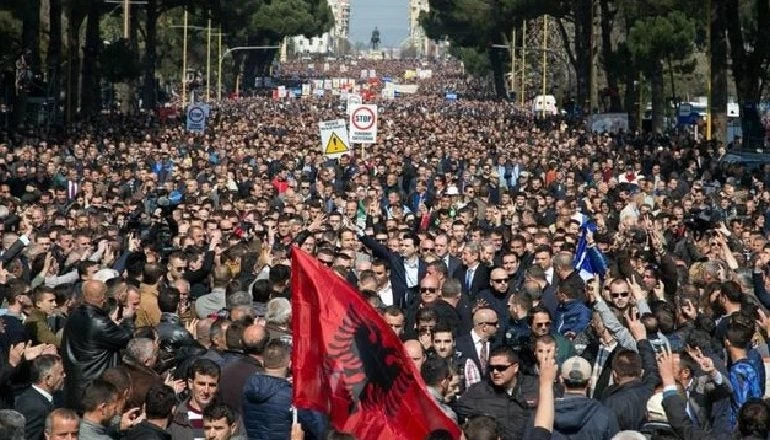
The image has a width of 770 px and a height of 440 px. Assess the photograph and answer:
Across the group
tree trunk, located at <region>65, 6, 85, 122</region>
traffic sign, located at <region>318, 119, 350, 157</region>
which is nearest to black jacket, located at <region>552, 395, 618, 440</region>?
traffic sign, located at <region>318, 119, 350, 157</region>

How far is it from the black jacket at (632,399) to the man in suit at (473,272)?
5645mm

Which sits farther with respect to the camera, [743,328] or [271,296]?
[271,296]

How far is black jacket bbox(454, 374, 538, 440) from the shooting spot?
30.5 ft

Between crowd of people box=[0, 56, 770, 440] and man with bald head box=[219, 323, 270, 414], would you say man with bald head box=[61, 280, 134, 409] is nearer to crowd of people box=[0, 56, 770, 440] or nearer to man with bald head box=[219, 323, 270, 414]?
crowd of people box=[0, 56, 770, 440]

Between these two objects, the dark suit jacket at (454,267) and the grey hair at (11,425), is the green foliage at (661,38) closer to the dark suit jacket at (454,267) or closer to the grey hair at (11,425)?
the dark suit jacket at (454,267)

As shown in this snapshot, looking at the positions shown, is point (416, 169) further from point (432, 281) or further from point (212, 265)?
point (432, 281)

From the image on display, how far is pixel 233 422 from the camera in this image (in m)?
8.63

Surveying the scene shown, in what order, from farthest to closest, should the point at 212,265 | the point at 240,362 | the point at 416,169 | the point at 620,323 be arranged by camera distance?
the point at 416,169 → the point at 212,265 → the point at 620,323 → the point at 240,362

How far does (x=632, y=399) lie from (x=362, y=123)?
25.4 m

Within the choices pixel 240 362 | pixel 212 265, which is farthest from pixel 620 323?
pixel 212 265

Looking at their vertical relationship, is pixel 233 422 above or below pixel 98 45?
below

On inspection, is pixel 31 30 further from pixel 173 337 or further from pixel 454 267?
pixel 173 337

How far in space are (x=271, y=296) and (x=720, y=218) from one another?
32.0 feet

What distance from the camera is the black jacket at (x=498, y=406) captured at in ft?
30.5
